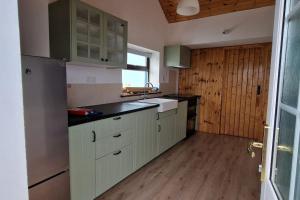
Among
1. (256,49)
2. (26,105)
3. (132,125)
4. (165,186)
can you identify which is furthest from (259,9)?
(26,105)

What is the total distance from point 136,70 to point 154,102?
0.99 metres

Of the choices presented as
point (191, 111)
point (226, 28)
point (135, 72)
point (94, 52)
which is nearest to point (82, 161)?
point (94, 52)

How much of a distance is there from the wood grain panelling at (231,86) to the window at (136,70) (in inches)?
47.9

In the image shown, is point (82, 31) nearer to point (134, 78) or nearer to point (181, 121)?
point (134, 78)

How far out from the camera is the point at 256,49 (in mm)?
3898

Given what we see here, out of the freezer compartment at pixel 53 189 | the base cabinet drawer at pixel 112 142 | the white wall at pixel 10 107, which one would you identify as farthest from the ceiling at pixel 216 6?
the white wall at pixel 10 107

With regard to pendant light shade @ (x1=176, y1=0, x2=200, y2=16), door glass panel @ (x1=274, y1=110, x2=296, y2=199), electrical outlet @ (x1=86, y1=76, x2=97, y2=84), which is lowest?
door glass panel @ (x1=274, y1=110, x2=296, y2=199)

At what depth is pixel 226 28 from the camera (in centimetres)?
363

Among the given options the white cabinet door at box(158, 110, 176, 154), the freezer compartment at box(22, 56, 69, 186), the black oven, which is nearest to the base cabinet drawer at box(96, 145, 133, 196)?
the freezer compartment at box(22, 56, 69, 186)

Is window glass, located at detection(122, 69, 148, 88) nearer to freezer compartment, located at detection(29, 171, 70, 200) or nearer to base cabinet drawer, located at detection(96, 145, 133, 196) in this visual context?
base cabinet drawer, located at detection(96, 145, 133, 196)

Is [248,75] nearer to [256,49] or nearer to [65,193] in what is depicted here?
[256,49]

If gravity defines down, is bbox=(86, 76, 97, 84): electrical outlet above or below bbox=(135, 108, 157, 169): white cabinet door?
above

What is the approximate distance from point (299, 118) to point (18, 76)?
0.86 meters

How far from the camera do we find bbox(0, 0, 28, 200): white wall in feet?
1.59
